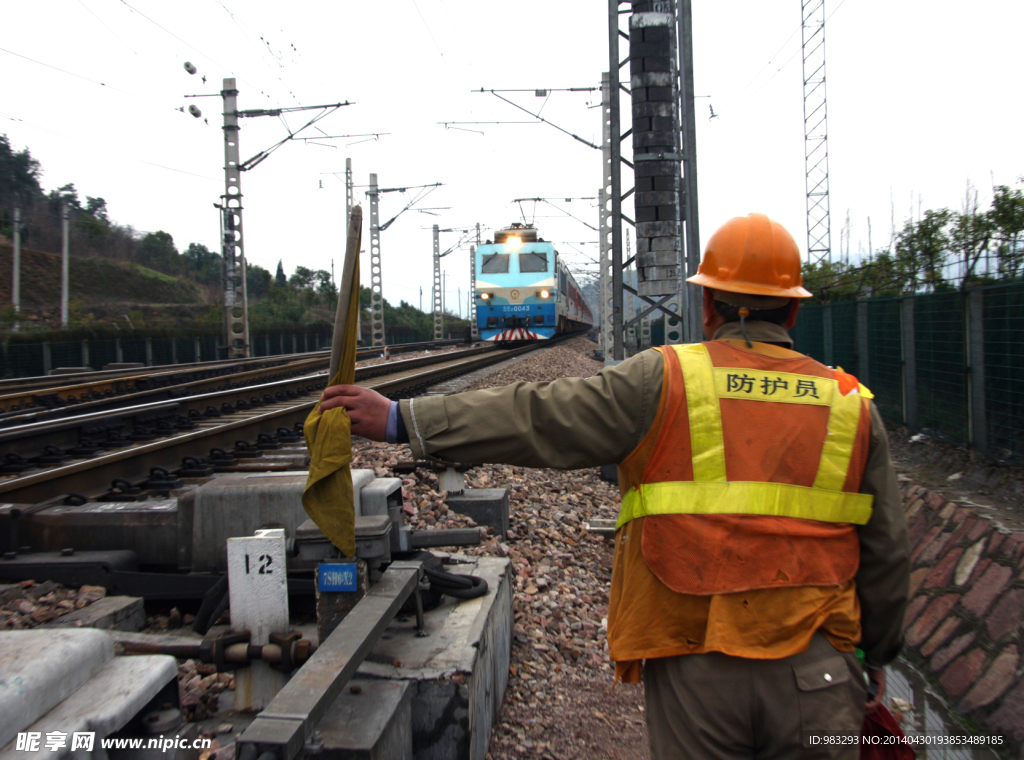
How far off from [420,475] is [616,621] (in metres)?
4.20

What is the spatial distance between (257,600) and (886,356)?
7.76m

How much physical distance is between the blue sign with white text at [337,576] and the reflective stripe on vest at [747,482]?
1.31 m

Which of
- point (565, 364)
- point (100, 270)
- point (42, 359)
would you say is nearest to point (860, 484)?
point (565, 364)

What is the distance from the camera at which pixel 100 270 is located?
46.4 m

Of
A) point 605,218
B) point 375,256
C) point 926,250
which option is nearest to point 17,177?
point 375,256

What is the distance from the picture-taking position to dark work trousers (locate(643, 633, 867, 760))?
68.8 inches

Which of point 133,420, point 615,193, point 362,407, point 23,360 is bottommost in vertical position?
point 133,420

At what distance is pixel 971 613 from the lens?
4281 mm

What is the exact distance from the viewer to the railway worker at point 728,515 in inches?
69.7

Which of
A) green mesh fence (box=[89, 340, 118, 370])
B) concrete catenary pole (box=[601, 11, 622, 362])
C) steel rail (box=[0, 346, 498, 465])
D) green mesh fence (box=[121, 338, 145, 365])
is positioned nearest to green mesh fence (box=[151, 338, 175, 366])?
green mesh fence (box=[121, 338, 145, 365])

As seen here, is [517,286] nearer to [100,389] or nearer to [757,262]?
[100,389]

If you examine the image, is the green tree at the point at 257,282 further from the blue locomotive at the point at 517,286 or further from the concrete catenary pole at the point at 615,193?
the concrete catenary pole at the point at 615,193

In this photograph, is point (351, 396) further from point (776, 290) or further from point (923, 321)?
point (923, 321)

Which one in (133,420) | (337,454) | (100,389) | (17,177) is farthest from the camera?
(17,177)
